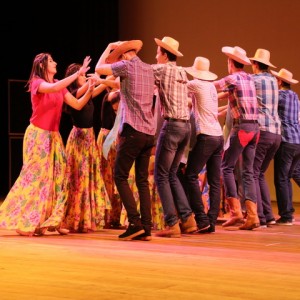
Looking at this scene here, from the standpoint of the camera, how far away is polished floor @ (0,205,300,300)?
12.4 feet

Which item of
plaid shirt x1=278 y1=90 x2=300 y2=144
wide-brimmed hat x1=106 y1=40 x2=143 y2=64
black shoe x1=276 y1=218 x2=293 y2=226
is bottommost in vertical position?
black shoe x1=276 y1=218 x2=293 y2=226

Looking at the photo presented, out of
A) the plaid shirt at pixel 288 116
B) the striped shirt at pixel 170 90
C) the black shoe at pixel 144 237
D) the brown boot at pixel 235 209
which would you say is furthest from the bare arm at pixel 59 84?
the plaid shirt at pixel 288 116

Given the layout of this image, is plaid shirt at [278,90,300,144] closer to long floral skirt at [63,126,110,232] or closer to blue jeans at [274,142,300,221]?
blue jeans at [274,142,300,221]

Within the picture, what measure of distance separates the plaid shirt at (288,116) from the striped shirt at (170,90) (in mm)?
1632

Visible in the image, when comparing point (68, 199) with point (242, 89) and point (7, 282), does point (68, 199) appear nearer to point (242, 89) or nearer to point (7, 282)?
point (242, 89)

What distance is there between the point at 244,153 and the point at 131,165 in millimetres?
1371

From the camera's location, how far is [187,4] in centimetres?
1166

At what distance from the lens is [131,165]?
5.91m

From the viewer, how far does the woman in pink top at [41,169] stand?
6.24 metres

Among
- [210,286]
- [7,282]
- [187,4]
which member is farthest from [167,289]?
[187,4]

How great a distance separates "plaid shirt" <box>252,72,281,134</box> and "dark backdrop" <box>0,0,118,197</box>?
4.85m

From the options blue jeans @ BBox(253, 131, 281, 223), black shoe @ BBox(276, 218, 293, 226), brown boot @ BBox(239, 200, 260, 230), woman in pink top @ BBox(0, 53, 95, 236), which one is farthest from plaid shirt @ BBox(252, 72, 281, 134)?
woman in pink top @ BBox(0, 53, 95, 236)

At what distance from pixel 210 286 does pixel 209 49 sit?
786cm

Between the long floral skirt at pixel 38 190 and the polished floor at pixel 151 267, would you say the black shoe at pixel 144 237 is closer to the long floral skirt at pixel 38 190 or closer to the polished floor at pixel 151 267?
the polished floor at pixel 151 267
